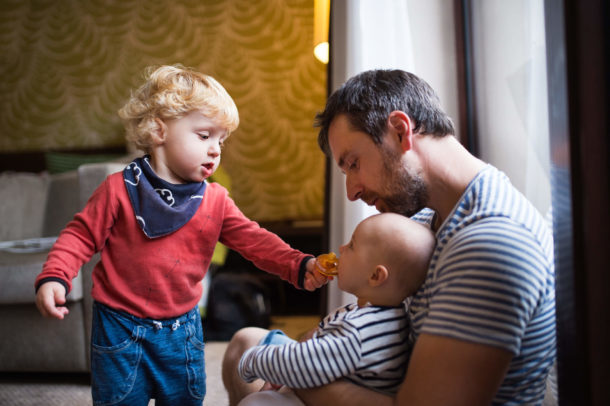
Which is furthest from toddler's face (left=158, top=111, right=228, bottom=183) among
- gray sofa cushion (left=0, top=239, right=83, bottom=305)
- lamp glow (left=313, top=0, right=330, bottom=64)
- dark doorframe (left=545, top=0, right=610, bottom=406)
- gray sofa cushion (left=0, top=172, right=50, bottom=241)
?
gray sofa cushion (left=0, top=172, right=50, bottom=241)

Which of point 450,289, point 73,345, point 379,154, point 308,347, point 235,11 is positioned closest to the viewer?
point 450,289

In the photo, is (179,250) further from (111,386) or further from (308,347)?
(308,347)

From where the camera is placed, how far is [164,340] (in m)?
1.02

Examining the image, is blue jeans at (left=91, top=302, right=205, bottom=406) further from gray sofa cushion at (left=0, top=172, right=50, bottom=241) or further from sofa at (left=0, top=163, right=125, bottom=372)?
gray sofa cushion at (left=0, top=172, right=50, bottom=241)

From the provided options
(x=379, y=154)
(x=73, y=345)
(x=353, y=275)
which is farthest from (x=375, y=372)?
(x=73, y=345)

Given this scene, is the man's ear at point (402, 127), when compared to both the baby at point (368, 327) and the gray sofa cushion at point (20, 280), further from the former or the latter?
the gray sofa cushion at point (20, 280)

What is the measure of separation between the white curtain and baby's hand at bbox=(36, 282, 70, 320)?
3.40ft

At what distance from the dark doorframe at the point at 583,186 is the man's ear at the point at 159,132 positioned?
0.80m

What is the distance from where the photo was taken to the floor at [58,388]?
4.96 feet

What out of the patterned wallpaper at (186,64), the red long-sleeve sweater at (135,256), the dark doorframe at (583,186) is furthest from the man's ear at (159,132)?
the patterned wallpaper at (186,64)

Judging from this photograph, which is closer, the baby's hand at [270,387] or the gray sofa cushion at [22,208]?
the baby's hand at [270,387]

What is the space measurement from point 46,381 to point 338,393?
1.50m

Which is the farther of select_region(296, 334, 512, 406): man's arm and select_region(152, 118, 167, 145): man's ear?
select_region(152, 118, 167, 145): man's ear

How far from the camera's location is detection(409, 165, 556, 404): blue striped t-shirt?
1.96 feet
